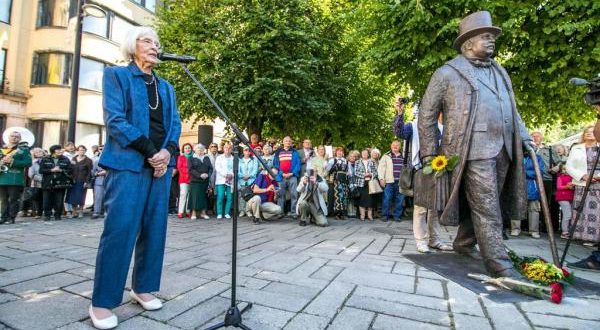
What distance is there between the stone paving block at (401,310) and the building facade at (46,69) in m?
20.8

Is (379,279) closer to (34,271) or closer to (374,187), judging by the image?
(34,271)

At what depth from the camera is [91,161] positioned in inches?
392

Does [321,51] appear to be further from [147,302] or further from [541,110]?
[147,302]

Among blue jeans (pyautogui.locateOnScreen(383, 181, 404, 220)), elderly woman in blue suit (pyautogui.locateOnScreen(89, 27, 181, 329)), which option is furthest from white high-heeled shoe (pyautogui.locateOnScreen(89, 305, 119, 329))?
blue jeans (pyautogui.locateOnScreen(383, 181, 404, 220))

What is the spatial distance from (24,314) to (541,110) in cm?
1228

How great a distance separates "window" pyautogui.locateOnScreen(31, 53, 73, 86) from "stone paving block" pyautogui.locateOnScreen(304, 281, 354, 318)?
21.6 metres

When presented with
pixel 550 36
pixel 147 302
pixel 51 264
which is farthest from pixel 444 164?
pixel 550 36

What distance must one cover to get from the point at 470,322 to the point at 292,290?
138 cm

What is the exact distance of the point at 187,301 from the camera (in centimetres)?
278

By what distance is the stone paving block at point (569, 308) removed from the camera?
2.69 meters

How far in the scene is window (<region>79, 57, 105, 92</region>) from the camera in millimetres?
19609

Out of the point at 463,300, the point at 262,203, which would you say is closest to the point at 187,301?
the point at 463,300

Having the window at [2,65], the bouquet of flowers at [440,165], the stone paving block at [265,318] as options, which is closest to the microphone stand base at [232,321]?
the stone paving block at [265,318]

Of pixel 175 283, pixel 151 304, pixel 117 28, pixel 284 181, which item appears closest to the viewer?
pixel 151 304
